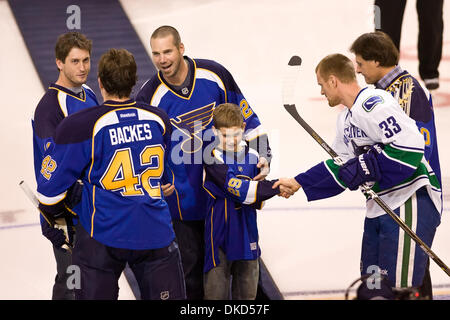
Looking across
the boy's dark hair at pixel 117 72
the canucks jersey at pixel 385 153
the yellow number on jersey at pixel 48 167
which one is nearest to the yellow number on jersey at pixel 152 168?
the boy's dark hair at pixel 117 72

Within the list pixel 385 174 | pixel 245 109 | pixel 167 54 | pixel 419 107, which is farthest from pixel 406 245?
pixel 167 54

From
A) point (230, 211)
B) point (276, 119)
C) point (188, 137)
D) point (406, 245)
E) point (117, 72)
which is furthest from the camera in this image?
point (276, 119)

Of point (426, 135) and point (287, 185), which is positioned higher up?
point (426, 135)

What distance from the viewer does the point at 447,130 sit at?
6844 millimetres

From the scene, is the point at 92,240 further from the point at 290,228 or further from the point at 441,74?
the point at 441,74

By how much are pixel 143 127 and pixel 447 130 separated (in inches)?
166

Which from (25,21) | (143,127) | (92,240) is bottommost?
(92,240)

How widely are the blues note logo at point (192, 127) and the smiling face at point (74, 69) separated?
1.70 ft

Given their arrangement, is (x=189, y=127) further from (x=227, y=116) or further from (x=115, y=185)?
(x=115, y=185)

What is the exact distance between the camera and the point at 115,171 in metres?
3.20

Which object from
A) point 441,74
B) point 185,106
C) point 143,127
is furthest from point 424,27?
point 143,127

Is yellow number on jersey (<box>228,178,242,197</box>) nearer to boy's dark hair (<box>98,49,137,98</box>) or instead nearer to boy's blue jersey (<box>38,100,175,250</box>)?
boy's blue jersey (<box>38,100,175,250</box>)

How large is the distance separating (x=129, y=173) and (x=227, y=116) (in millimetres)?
679

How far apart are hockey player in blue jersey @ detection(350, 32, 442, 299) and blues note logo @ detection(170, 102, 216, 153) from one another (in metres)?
0.79
